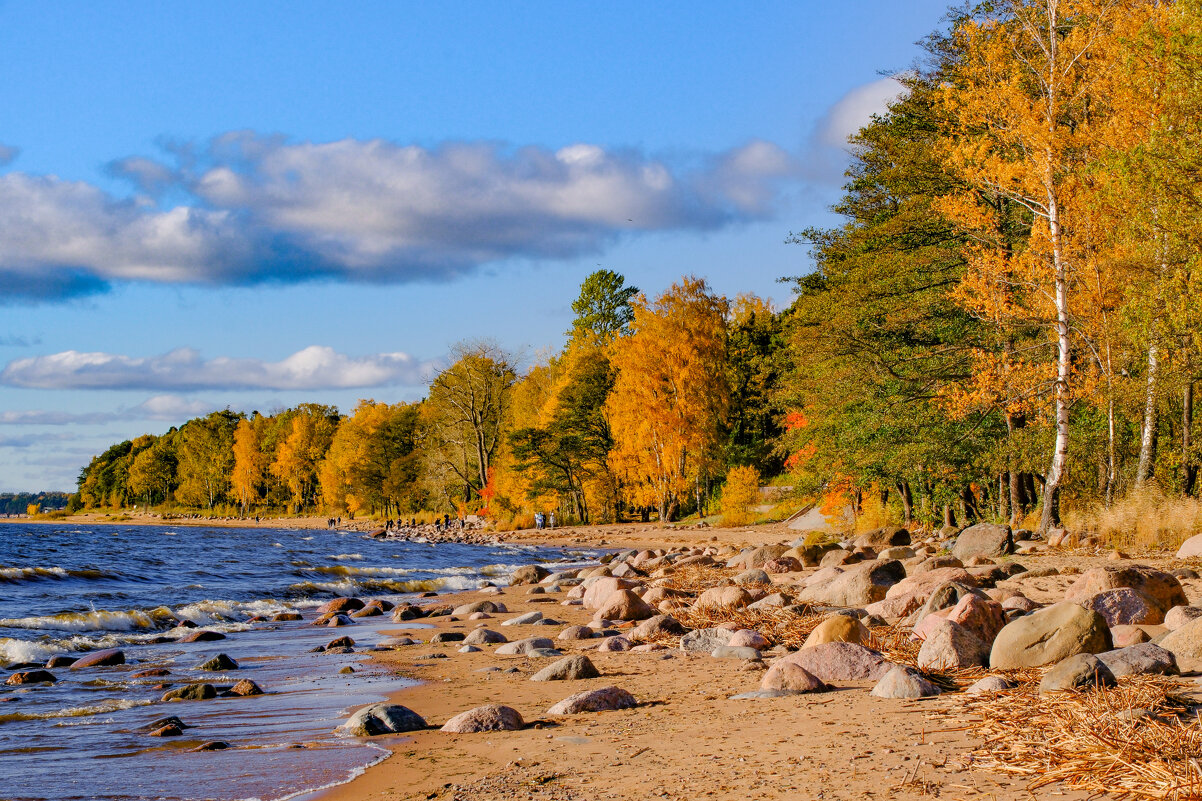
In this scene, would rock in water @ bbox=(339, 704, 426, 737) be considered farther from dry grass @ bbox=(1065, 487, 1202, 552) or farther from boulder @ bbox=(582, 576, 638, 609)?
dry grass @ bbox=(1065, 487, 1202, 552)

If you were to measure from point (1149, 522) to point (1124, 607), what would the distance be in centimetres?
891

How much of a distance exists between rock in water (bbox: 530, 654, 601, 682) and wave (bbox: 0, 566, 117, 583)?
16962mm

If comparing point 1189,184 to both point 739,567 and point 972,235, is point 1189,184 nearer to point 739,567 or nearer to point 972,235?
point 972,235

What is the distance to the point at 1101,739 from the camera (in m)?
3.96

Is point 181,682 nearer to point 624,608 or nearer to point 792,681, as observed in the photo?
point 624,608

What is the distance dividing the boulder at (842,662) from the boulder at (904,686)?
0.67 meters

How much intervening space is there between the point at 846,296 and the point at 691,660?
16602 mm

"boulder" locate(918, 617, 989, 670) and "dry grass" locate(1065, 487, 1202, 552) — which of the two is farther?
"dry grass" locate(1065, 487, 1202, 552)

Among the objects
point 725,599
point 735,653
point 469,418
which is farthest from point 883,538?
point 469,418

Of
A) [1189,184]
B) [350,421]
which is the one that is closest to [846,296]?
[1189,184]

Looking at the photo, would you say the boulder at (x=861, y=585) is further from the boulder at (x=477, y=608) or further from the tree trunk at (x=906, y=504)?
the tree trunk at (x=906, y=504)

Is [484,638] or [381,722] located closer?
[381,722]

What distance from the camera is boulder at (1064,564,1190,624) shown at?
8638 mm

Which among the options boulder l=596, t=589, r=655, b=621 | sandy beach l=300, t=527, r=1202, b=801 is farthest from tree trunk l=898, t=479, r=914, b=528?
sandy beach l=300, t=527, r=1202, b=801
